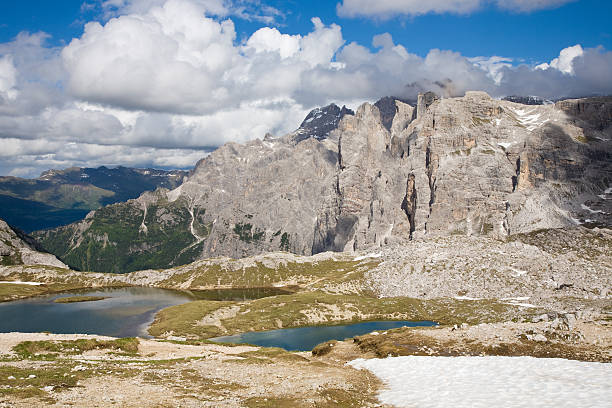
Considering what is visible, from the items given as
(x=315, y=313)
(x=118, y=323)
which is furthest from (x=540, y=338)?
(x=118, y=323)

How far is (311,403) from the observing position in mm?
27344

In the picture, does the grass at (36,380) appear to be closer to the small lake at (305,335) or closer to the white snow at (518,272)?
the small lake at (305,335)

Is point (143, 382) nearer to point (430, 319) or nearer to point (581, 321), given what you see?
point (581, 321)

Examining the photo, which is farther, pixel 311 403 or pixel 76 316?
pixel 76 316

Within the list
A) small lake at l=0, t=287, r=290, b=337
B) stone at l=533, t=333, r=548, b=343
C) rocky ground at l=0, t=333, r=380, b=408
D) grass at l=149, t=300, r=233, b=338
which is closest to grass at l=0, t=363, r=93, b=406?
rocky ground at l=0, t=333, r=380, b=408

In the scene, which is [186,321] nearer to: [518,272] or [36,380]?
[36,380]

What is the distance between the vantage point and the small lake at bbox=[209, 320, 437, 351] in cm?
11330

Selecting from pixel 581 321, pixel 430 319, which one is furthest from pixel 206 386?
pixel 430 319

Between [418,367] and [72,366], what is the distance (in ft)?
109

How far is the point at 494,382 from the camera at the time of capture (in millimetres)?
32000

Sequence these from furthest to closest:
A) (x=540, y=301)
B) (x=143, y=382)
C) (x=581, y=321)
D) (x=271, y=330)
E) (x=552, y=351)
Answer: (x=540, y=301) < (x=271, y=330) < (x=581, y=321) < (x=552, y=351) < (x=143, y=382)

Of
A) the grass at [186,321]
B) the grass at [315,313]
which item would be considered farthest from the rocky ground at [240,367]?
the grass at [315,313]

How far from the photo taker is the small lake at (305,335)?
113m

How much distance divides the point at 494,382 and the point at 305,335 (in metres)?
98.1
